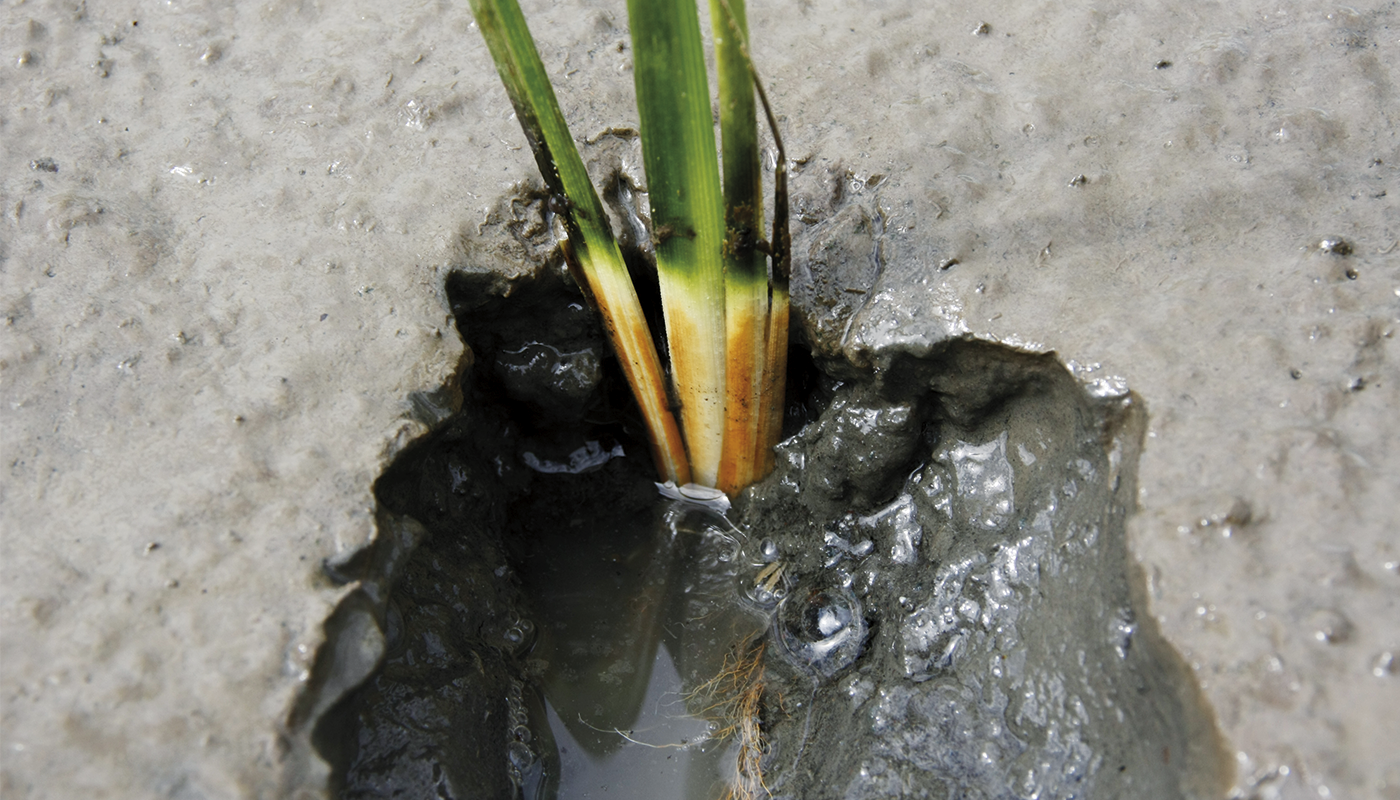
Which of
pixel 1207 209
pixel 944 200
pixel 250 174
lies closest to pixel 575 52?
pixel 250 174

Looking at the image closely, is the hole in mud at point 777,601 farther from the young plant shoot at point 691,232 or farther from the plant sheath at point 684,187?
the plant sheath at point 684,187

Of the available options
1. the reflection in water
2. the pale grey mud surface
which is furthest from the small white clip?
the pale grey mud surface

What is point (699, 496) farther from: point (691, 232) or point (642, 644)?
point (691, 232)

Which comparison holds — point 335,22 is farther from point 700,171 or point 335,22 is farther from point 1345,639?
point 1345,639

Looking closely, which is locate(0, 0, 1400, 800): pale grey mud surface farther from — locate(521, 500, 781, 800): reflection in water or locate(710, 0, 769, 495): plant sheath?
locate(521, 500, 781, 800): reflection in water

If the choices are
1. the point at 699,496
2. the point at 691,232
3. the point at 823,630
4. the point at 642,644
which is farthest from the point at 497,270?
the point at 823,630
